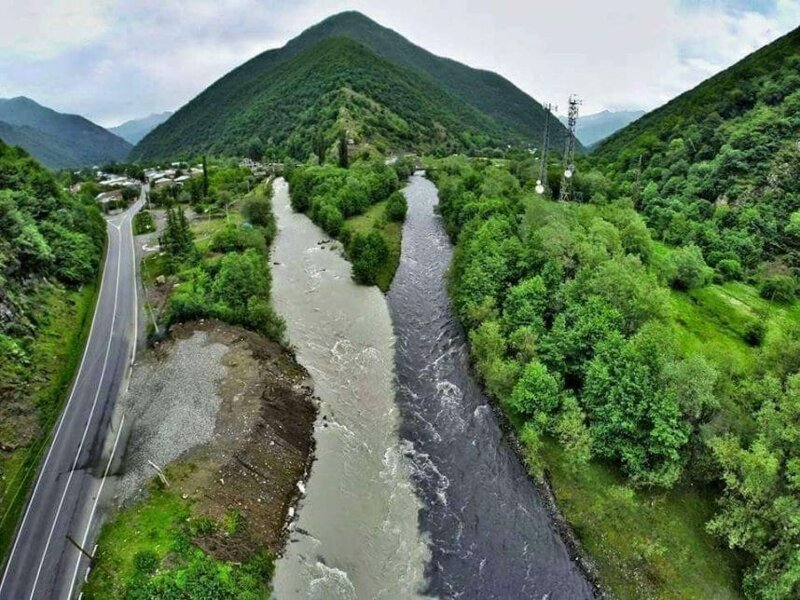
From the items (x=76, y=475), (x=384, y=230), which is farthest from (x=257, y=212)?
(x=76, y=475)

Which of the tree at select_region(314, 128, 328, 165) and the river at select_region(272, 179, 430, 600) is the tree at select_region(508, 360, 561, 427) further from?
the tree at select_region(314, 128, 328, 165)

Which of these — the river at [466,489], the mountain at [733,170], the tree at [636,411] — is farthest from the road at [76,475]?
the mountain at [733,170]

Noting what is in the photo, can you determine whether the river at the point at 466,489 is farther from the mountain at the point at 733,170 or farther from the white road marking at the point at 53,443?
the mountain at the point at 733,170

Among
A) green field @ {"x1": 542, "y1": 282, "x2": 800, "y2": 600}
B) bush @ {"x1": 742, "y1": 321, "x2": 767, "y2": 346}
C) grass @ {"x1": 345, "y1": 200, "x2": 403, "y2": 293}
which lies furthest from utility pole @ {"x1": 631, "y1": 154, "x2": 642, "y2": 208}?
green field @ {"x1": 542, "y1": 282, "x2": 800, "y2": 600}

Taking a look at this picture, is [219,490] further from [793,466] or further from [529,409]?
[793,466]

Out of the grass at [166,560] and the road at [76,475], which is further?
the road at [76,475]

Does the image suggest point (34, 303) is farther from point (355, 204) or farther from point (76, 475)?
point (355, 204)

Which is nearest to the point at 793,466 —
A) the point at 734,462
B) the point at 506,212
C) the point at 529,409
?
the point at 734,462
